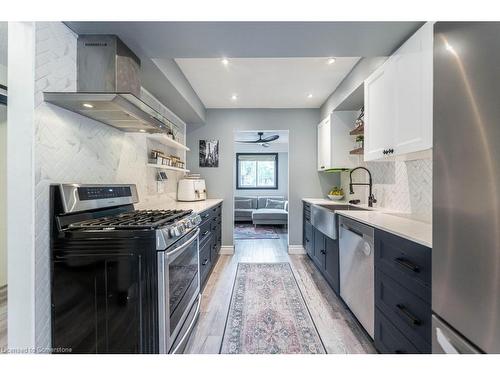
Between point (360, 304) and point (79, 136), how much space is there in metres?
2.48

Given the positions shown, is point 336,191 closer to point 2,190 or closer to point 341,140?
point 341,140

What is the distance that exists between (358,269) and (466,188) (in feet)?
4.36

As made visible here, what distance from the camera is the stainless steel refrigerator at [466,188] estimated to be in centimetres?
66

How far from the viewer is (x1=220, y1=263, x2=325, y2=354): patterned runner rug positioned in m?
1.69

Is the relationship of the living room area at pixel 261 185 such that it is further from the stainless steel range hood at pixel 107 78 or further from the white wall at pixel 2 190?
the stainless steel range hood at pixel 107 78

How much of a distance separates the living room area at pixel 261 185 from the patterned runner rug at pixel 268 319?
10.1 feet

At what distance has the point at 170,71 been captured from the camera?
2.39 m

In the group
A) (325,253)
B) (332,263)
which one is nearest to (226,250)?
(325,253)

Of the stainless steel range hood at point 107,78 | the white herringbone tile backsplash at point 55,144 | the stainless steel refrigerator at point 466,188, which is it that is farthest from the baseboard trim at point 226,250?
the stainless steel refrigerator at point 466,188

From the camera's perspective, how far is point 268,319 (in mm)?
2033

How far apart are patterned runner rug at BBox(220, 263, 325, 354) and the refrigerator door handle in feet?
3.26
